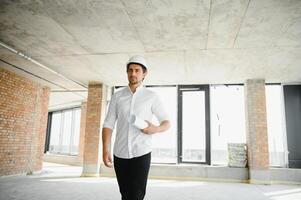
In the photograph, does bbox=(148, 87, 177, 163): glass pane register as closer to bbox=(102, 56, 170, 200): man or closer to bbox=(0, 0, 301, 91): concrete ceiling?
bbox=(0, 0, 301, 91): concrete ceiling

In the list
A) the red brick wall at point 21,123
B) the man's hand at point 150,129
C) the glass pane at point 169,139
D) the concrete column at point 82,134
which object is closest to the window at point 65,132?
the concrete column at point 82,134

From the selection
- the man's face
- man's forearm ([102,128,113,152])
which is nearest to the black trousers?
man's forearm ([102,128,113,152])

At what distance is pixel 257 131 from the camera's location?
7180 mm

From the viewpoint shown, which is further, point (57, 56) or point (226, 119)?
point (226, 119)

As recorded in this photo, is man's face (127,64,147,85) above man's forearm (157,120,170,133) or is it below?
above

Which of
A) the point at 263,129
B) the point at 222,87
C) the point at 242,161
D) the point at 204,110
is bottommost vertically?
the point at 242,161

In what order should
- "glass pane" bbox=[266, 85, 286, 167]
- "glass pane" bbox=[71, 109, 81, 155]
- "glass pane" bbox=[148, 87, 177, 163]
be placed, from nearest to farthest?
"glass pane" bbox=[266, 85, 286, 167], "glass pane" bbox=[148, 87, 177, 163], "glass pane" bbox=[71, 109, 81, 155]

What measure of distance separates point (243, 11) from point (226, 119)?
16.0 ft

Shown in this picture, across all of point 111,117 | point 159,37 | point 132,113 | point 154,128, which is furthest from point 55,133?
point 154,128

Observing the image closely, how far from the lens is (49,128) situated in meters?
14.8

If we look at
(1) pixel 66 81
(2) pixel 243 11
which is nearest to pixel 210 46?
(2) pixel 243 11

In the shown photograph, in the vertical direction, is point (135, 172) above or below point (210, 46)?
below

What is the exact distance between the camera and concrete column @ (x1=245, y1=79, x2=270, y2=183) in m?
6.93

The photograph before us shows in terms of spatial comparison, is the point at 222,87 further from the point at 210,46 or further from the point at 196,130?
the point at 210,46
